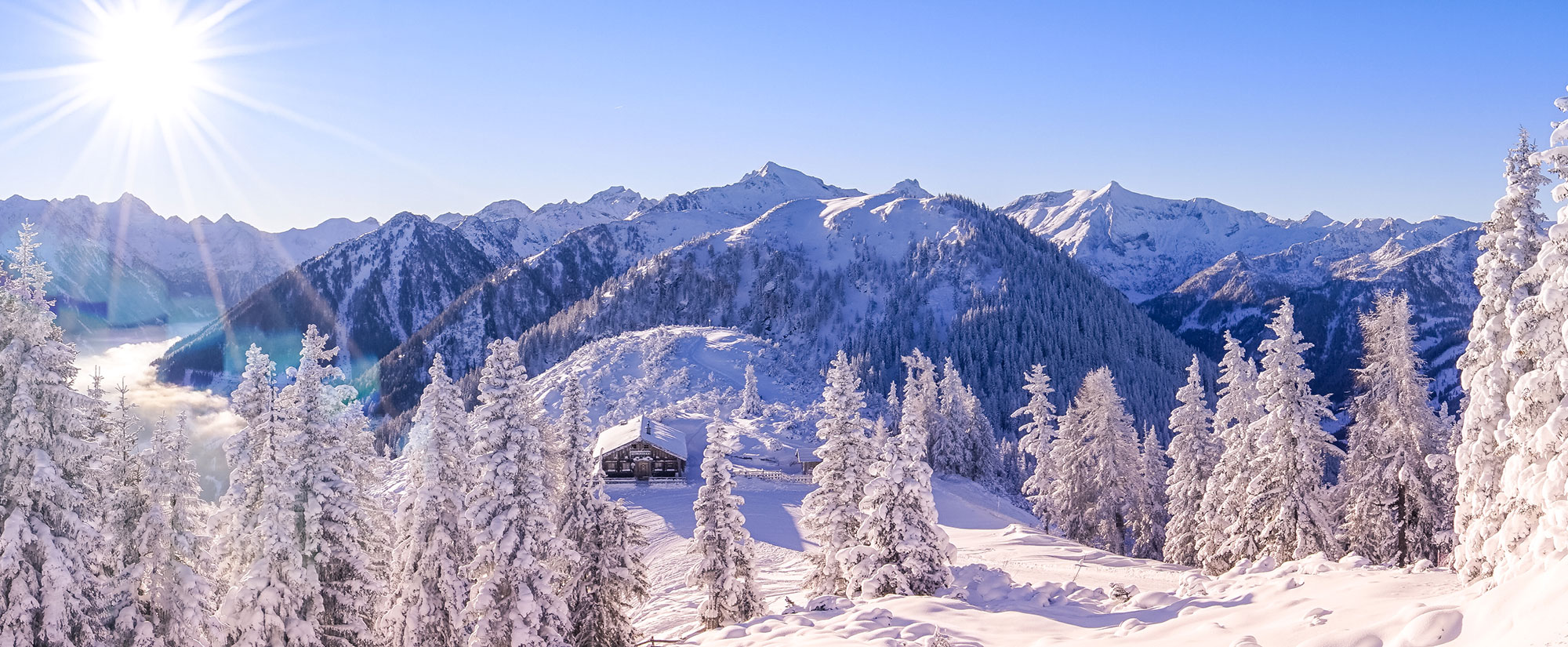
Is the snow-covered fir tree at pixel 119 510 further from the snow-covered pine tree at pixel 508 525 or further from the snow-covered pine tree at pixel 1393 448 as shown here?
the snow-covered pine tree at pixel 1393 448

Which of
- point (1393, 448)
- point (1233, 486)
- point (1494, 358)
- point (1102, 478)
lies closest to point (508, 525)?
point (1494, 358)

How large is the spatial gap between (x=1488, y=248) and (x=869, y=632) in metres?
18.9

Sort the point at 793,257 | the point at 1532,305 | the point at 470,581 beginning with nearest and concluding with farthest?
the point at 1532,305 < the point at 470,581 < the point at 793,257

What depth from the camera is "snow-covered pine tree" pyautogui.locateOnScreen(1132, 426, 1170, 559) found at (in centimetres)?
4681

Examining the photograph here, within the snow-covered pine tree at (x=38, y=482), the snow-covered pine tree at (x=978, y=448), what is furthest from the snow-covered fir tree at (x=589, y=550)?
the snow-covered pine tree at (x=978, y=448)

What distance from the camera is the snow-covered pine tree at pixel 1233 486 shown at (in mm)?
31328

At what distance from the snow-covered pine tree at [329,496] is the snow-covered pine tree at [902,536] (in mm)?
13909

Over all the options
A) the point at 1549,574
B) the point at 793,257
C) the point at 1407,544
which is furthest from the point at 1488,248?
the point at 793,257

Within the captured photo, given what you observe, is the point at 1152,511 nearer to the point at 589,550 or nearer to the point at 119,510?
the point at 589,550

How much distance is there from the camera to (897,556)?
83.4 feet

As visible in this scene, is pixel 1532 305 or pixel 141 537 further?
pixel 141 537

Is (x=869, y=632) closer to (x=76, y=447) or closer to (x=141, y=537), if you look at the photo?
(x=141, y=537)

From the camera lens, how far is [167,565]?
19.3 m

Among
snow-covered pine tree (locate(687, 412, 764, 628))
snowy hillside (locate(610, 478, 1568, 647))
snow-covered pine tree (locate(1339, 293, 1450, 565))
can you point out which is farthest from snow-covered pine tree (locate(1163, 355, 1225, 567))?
snow-covered pine tree (locate(687, 412, 764, 628))
